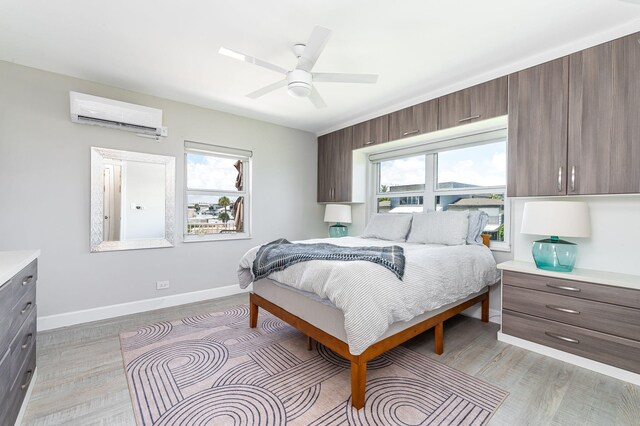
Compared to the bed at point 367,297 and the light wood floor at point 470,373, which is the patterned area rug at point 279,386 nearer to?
the light wood floor at point 470,373

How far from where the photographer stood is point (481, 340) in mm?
2525

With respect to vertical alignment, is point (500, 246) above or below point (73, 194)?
below

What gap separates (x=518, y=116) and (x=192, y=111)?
139 inches

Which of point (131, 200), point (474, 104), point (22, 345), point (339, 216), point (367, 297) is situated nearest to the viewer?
point (22, 345)

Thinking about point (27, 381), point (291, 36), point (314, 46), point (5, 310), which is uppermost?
point (291, 36)

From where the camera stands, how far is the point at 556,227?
2168 mm

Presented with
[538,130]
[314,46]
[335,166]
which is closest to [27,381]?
Answer: [314,46]

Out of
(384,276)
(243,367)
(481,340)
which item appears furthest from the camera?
(481,340)

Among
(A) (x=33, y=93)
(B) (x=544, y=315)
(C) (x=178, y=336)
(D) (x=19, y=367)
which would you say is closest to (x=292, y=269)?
(C) (x=178, y=336)

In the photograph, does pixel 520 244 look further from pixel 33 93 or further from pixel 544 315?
pixel 33 93

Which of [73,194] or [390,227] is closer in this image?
[73,194]

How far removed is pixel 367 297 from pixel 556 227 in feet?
5.42

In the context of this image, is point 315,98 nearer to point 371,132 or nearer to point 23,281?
point 371,132

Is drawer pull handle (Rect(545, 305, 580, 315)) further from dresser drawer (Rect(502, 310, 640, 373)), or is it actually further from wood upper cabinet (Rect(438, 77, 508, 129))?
wood upper cabinet (Rect(438, 77, 508, 129))
